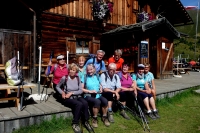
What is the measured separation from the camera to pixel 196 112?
690 centimetres

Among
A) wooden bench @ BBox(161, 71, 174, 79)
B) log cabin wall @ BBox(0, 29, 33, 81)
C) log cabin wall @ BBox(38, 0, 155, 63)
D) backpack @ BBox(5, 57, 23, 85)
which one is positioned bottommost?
wooden bench @ BBox(161, 71, 174, 79)

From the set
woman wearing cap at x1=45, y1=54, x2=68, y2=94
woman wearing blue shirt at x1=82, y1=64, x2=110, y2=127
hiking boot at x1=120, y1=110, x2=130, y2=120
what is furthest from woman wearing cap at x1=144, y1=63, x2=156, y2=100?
woman wearing cap at x1=45, y1=54, x2=68, y2=94

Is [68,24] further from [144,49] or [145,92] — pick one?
[145,92]

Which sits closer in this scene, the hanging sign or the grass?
the grass

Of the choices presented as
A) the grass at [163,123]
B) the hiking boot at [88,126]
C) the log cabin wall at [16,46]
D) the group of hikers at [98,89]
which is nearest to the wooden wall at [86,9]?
the log cabin wall at [16,46]

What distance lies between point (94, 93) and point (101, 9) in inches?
276

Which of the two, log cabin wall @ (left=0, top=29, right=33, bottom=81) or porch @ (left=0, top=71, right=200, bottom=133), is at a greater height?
log cabin wall @ (left=0, top=29, right=33, bottom=81)

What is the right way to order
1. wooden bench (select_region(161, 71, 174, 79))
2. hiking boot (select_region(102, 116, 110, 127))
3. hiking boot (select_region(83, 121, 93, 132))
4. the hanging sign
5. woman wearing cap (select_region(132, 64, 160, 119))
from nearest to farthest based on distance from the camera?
hiking boot (select_region(83, 121, 93, 132)) → hiking boot (select_region(102, 116, 110, 127)) → woman wearing cap (select_region(132, 64, 160, 119)) → the hanging sign → wooden bench (select_region(161, 71, 174, 79))

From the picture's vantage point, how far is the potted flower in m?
11.2

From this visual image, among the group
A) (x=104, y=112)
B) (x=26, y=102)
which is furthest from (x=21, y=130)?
(x=104, y=112)

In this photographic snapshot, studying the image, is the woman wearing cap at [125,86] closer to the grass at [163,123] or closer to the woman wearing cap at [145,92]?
the woman wearing cap at [145,92]

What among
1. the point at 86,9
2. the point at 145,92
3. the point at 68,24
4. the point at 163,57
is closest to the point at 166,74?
the point at 163,57

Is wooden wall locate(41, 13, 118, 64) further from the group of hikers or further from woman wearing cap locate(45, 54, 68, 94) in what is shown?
the group of hikers

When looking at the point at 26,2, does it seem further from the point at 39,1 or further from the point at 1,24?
the point at 1,24
